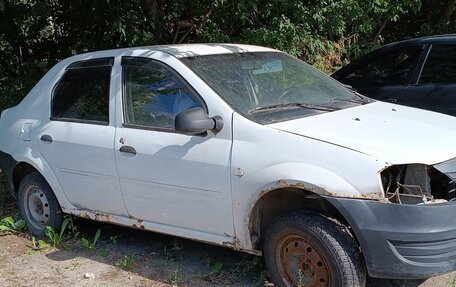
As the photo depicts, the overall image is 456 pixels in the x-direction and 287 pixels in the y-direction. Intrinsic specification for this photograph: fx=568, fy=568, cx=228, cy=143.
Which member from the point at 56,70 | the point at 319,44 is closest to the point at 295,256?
the point at 56,70

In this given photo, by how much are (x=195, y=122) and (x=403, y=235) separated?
4.89ft

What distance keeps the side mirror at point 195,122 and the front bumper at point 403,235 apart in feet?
3.26

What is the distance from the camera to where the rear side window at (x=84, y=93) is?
483 centimetres

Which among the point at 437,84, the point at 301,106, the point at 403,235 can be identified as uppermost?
the point at 301,106

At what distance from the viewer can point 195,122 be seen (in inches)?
149

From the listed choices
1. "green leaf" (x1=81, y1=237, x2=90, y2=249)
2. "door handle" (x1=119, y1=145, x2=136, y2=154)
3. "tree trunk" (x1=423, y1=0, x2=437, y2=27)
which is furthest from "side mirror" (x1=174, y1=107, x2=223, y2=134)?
"tree trunk" (x1=423, y1=0, x2=437, y2=27)

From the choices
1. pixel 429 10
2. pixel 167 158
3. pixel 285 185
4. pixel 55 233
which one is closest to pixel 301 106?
pixel 285 185

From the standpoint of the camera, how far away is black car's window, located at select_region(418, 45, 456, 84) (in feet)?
20.3

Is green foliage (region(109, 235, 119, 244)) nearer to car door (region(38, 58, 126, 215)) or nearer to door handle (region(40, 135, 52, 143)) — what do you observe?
car door (region(38, 58, 126, 215))

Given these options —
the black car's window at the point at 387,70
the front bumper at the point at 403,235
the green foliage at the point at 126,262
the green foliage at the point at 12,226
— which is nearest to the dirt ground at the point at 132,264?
the green foliage at the point at 126,262

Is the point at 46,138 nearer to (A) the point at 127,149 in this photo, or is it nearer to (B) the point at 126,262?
(A) the point at 127,149

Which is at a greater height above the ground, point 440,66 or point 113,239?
point 440,66

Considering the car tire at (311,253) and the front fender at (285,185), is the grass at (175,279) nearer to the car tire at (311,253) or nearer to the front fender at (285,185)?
the front fender at (285,185)

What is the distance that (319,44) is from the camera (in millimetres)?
9086
